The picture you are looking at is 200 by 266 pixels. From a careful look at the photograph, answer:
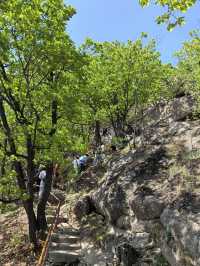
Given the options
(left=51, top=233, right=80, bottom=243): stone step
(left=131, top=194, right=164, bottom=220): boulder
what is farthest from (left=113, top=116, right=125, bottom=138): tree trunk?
(left=131, top=194, right=164, bottom=220): boulder

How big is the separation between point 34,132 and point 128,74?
539 inches

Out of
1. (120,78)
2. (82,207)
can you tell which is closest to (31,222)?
(82,207)

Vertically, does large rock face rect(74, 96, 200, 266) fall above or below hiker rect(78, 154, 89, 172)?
below

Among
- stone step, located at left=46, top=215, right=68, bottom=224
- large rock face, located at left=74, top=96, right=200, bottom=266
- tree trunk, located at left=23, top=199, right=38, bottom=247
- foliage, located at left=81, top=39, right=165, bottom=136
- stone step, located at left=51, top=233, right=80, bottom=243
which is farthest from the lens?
foliage, located at left=81, top=39, right=165, bottom=136

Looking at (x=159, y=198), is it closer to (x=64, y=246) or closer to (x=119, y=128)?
(x=64, y=246)

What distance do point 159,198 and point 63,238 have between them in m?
5.41

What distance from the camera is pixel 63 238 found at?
734 inches

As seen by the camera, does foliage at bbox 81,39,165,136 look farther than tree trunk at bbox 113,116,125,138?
No

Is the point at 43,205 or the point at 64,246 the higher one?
the point at 43,205

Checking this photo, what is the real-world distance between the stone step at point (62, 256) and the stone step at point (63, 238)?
1.22 m

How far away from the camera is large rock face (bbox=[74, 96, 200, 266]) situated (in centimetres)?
1316

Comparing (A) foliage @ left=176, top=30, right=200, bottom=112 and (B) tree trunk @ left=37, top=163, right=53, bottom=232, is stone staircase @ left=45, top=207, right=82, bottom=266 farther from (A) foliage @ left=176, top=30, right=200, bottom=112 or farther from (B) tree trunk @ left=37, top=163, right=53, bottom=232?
(A) foliage @ left=176, top=30, right=200, bottom=112

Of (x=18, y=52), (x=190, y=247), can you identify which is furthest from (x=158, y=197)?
(x=18, y=52)

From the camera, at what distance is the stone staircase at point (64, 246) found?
16.6 meters
